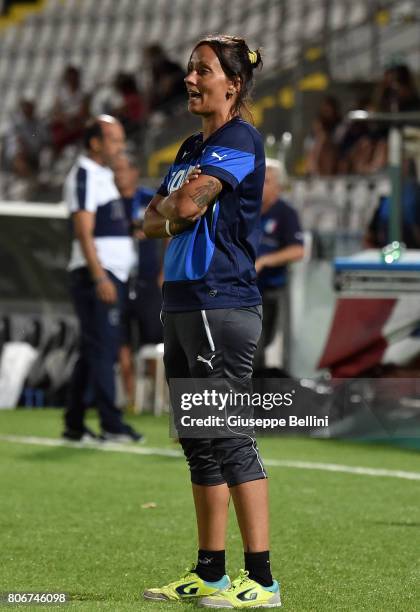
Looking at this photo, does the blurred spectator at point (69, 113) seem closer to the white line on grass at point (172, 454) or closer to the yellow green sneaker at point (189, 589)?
the white line on grass at point (172, 454)

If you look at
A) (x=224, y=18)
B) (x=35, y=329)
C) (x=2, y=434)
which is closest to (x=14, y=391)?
(x=35, y=329)

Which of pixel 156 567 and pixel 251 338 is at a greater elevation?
pixel 251 338

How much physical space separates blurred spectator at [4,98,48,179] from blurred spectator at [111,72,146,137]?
1237mm

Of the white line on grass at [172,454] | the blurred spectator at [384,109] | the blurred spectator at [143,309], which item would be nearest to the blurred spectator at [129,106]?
the blurred spectator at [384,109]

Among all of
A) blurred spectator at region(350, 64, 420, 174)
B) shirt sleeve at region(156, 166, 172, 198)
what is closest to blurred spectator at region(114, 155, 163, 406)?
blurred spectator at region(350, 64, 420, 174)

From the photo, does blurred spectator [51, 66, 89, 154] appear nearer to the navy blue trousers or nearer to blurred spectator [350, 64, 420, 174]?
blurred spectator [350, 64, 420, 174]

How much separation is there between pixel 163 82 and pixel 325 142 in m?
4.17

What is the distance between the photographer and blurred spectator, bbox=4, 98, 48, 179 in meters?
19.8

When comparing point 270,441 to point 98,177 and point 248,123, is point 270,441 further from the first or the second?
point 248,123

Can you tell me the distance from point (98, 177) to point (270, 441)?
216cm

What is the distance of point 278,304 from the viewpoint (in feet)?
37.2

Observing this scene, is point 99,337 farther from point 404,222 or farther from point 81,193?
point 404,222

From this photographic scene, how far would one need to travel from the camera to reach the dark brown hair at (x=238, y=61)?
14.6ft

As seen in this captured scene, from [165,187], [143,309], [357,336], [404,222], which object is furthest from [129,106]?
[165,187]
